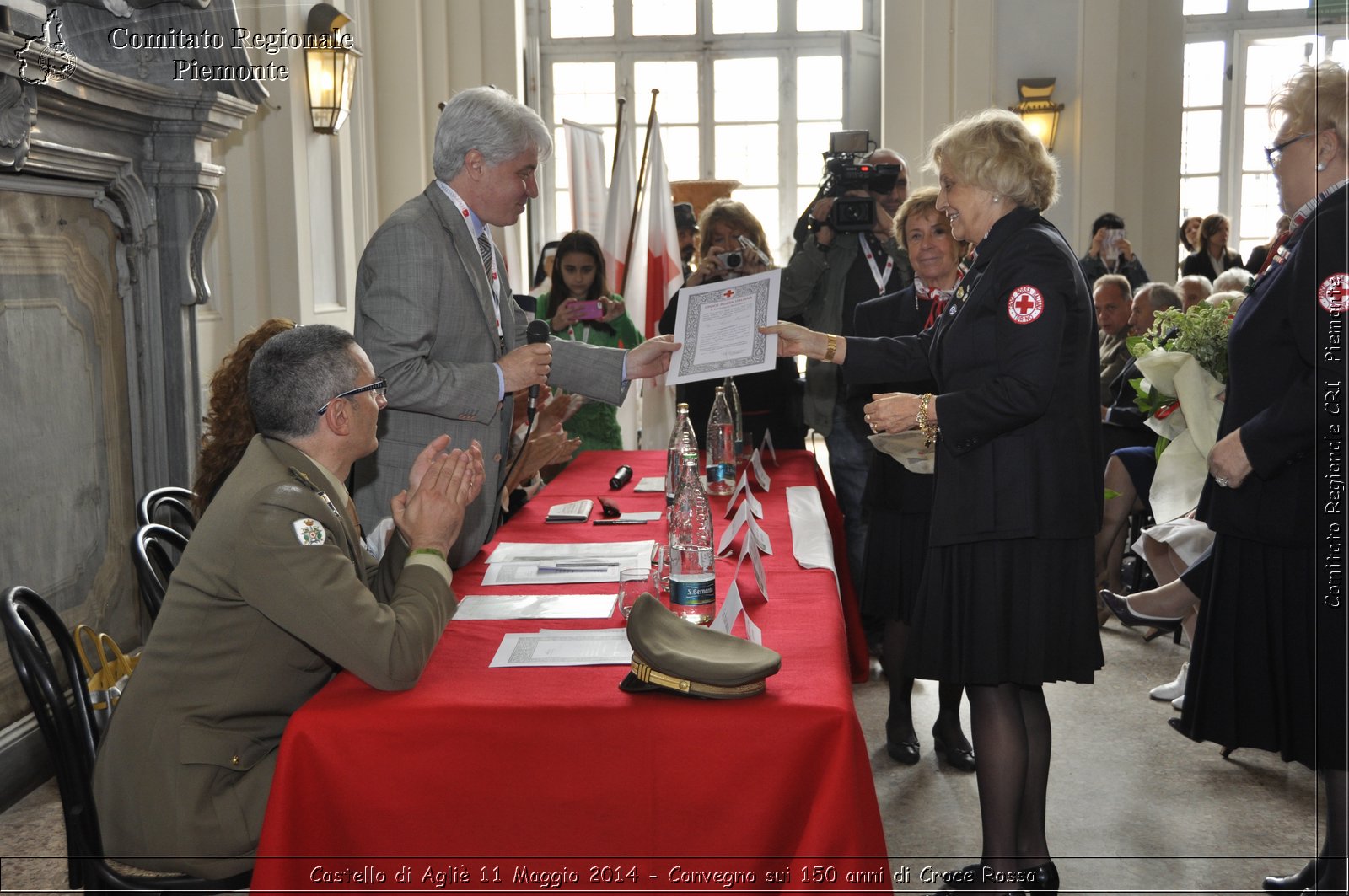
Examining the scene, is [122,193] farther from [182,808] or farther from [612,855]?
[612,855]

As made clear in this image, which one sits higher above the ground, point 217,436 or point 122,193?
point 122,193

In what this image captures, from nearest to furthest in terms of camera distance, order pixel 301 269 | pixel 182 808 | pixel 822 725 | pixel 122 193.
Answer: pixel 822 725
pixel 182 808
pixel 122 193
pixel 301 269

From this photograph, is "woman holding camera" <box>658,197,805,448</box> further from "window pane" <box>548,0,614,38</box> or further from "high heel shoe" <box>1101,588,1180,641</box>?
"window pane" <box>548,0,614,38</box>

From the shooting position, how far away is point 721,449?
11.3ft

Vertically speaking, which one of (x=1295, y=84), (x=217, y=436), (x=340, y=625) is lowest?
(x=340, y=625)

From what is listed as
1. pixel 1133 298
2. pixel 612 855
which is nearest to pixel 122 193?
pixel 612 855

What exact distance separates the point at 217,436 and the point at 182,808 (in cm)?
88

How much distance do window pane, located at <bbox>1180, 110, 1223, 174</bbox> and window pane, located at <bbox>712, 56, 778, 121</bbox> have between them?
12.0ft

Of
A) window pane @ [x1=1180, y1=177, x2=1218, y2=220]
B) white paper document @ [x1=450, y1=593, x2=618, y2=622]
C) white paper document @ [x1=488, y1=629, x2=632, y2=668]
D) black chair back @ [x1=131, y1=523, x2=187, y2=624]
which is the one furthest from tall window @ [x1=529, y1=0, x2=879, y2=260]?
white paper document @ [x1=488, y1=629, x2=632, y2=668]

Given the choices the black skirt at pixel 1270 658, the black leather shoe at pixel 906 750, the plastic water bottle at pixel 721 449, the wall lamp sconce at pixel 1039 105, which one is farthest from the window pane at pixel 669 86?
the black skirt at pixel 1270 658

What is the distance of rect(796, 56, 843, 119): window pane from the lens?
9422 mm

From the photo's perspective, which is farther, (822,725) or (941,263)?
(941,263)

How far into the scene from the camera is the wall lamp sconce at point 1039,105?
25.6ft

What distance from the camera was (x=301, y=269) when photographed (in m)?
5.28
